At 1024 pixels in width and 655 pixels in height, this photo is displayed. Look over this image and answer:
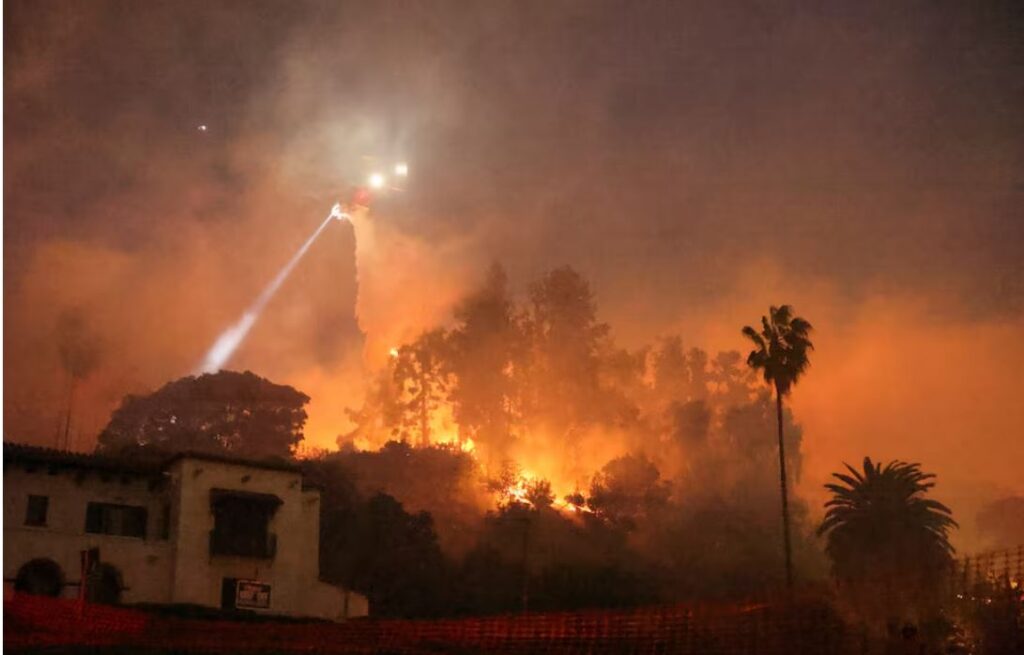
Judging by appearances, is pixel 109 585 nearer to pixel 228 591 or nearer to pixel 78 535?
pixel 78 535

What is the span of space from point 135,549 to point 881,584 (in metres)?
33.5

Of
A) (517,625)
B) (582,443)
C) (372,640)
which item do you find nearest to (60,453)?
(372,640)

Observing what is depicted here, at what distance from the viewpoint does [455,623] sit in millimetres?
26625

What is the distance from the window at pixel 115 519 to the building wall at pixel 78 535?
0.26 metres

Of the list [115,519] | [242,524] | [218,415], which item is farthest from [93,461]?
[218,415]

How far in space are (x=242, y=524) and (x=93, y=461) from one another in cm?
753

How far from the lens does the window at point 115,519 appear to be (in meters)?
43.8

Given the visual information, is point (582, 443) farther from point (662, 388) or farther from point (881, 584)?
point (881, 584)

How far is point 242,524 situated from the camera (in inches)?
1841

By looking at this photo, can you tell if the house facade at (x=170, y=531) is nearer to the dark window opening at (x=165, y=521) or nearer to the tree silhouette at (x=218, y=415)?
the dark window opening at (x=165, y=521)

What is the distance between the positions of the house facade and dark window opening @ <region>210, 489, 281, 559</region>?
50 millimetres

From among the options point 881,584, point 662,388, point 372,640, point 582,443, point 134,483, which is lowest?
point 372,640

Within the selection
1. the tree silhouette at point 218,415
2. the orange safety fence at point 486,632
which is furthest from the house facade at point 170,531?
the tree silhouette at point 218,415

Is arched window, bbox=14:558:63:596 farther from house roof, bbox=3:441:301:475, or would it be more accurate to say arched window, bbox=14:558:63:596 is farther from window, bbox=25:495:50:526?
house roof, bbox=3:441:301:475
